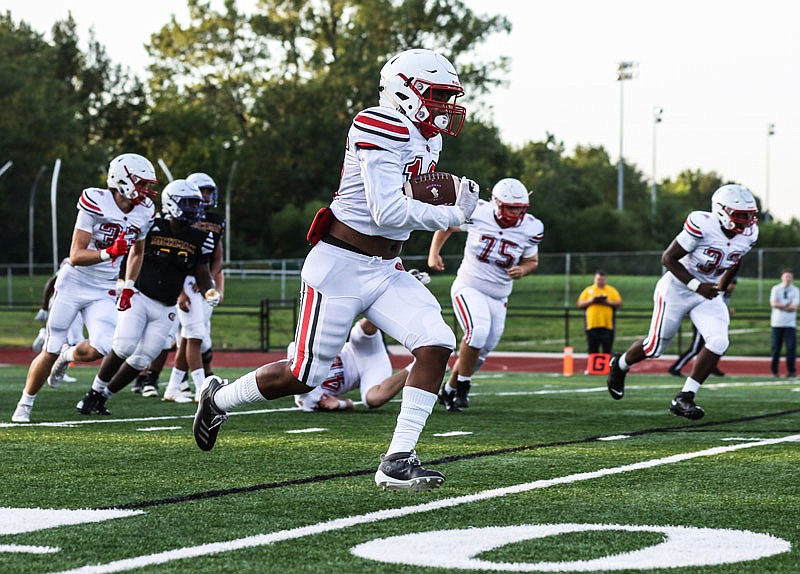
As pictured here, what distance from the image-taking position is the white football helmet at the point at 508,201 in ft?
30.8

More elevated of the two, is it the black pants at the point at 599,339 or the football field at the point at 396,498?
the football field at the point at 396,498

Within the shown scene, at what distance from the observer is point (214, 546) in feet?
12.1

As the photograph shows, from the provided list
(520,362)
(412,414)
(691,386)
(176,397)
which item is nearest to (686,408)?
(691,386)

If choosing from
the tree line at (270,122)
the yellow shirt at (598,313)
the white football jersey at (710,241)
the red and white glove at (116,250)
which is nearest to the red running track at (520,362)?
the yellow shirt at (598,313)

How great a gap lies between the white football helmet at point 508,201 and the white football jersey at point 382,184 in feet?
14.2

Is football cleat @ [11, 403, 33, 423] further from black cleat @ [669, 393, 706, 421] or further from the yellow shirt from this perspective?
the yellow shirt

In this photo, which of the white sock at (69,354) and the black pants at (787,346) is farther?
the black pants at (787,346)

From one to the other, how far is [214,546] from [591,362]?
13624 millimetres

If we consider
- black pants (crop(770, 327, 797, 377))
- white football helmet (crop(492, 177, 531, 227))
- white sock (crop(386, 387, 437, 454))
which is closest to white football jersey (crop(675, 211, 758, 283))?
white football helmet (crop(492, 177, 531, 227))

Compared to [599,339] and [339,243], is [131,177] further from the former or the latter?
[599,339]

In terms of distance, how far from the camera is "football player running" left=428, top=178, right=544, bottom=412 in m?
9.25

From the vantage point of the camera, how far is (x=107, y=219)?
8.21 meters

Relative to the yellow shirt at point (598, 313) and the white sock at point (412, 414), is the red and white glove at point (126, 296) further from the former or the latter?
the yellow shirt at point (598, 313)

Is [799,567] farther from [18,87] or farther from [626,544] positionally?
[18,87]
